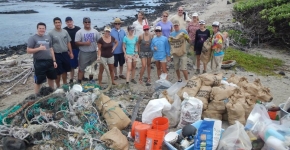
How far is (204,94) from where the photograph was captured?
224 inches

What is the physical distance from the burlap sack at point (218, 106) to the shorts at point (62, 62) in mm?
3844

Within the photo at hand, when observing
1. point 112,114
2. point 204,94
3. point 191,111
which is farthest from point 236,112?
point 112,114

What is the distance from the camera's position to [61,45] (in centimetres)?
673

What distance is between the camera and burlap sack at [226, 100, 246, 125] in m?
5.24

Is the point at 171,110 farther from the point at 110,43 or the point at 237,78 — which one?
the point at 110,43

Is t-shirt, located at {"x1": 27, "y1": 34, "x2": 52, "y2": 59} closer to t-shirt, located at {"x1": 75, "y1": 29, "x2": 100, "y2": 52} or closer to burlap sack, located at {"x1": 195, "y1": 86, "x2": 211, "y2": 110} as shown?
t-shirt, located at {"x1": 75, "y1": 29, "x2": 100, "y2": 52}

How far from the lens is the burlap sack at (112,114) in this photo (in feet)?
16.9

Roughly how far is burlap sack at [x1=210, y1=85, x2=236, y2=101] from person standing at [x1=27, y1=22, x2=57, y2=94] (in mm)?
3772

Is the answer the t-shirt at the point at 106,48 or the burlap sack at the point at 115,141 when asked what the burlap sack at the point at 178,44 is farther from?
the burlap sack at the point at 115,141

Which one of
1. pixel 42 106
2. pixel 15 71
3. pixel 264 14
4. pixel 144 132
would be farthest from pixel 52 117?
pixel 264 14

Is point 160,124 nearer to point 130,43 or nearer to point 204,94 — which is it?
point 204,94

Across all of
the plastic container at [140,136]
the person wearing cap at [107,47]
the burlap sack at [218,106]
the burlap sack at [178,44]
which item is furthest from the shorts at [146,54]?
the plastic container at [140,136]

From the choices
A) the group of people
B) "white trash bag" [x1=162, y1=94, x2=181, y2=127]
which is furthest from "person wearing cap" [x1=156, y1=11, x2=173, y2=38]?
"white trash bag" [x1=162, y1=94, x2=181, y2=127]

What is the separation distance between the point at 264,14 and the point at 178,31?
6.51 metres
